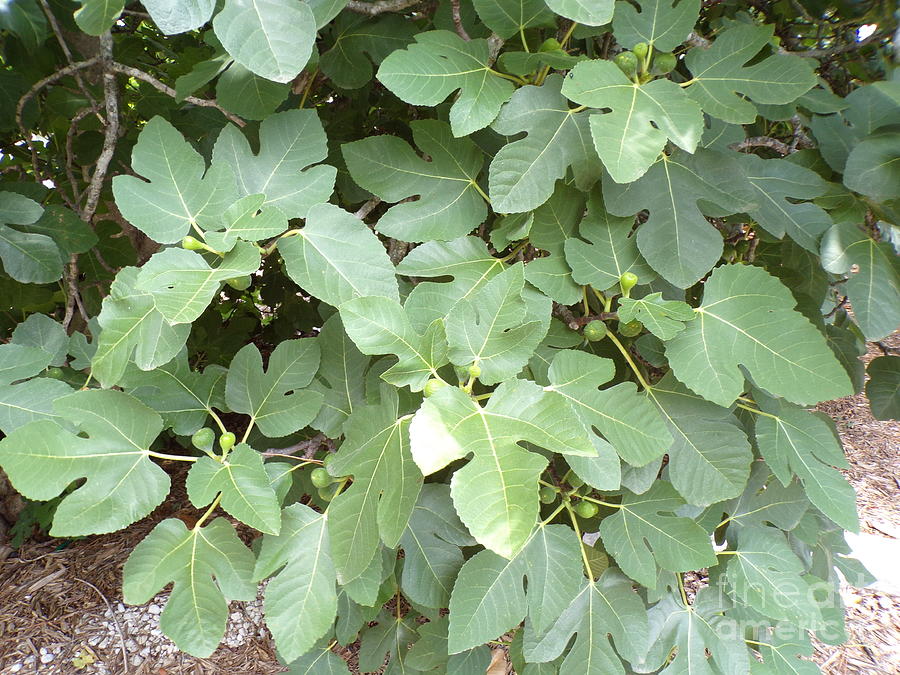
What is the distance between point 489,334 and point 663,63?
625mm

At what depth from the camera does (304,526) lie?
1152 mm

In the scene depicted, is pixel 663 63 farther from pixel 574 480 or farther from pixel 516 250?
pixel 574 480

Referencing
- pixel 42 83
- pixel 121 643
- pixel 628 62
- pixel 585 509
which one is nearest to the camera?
pixel 628 62

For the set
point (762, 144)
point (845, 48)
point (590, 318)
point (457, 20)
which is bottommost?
point (590, 318)

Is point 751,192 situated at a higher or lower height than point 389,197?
higher

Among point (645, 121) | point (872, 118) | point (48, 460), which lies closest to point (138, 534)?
point (48, 460)

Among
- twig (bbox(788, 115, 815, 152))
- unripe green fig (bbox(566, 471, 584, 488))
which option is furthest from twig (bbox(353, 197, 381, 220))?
twig (bbox(788, 115, 815, 152))

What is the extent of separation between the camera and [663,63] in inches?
43.0

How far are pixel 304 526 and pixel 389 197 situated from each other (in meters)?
0.70

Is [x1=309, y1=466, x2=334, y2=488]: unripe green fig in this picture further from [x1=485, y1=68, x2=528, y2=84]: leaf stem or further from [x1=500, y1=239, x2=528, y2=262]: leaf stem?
[x1=485, y1=68, x2=528, y2=84]: leaf stem

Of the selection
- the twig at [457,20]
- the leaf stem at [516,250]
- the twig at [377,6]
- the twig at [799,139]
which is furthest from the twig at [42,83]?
the twig at [799,139]

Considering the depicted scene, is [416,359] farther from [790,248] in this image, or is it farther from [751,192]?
[790,248]

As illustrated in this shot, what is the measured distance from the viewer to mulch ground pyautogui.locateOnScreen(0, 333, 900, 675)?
2.41 m

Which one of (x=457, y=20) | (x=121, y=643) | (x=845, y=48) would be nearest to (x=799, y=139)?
(x=845, y=48)
